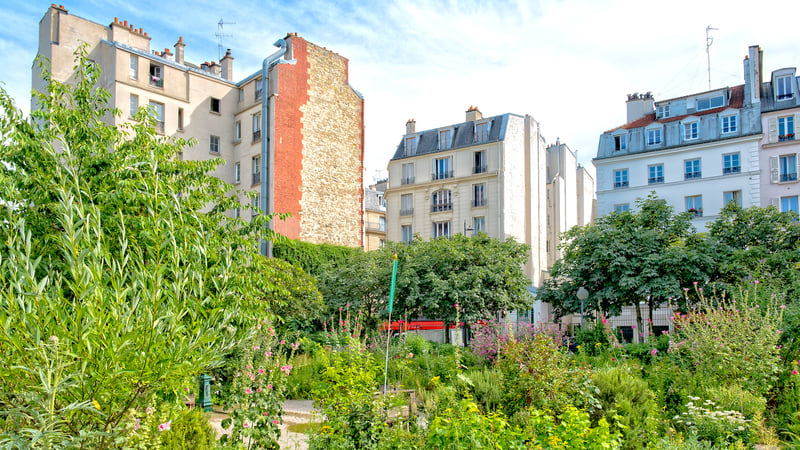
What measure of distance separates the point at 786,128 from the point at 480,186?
56.8 ft

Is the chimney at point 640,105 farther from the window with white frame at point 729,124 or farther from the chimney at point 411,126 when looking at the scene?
the chimney at point 411,126

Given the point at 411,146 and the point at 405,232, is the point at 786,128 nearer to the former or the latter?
the point at 411,146

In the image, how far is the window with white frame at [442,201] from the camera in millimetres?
37031

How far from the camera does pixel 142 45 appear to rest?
89.1ft

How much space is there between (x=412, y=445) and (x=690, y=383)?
5069mm

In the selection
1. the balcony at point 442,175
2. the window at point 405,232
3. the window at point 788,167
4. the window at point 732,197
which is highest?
the balcony at point 442,175

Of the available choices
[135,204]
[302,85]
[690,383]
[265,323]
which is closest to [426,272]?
[302,85]

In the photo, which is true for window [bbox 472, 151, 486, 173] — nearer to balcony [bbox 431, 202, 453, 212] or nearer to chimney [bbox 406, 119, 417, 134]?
balcony [bbox 431, 202, 453, 212]

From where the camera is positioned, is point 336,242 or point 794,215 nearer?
point 794,215

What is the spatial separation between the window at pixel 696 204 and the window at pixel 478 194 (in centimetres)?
1209

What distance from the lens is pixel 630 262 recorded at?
906 inches

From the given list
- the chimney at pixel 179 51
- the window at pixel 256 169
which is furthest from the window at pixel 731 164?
the chimney at pixel 179 51

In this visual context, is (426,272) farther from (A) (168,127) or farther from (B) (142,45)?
(B) (142,45)

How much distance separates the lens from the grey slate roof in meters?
35.8
